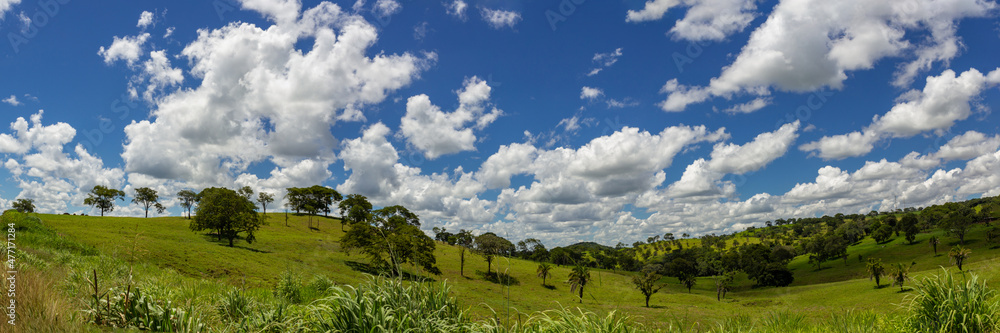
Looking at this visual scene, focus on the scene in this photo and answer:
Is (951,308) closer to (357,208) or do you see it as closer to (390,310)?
(390,310)

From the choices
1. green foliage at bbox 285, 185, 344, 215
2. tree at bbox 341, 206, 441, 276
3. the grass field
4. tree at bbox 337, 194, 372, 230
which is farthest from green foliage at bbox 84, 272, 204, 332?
green foliage at bbox 285, 185, 344, 215

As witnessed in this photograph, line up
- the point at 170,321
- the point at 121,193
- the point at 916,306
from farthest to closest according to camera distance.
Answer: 1. the point at 121,193
2. the point at 916,306
3. the point at 170,321

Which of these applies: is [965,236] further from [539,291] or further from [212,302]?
[212,302]

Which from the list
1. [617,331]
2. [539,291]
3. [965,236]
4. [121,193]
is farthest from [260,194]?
[965,236]

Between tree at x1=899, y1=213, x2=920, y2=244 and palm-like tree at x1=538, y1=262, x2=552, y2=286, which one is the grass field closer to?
palm-like tree at x1=538, y1=262, x2=552, y2=286

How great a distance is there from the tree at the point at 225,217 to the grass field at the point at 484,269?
7.12 feet

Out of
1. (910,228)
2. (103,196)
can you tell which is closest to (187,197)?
(103,196)

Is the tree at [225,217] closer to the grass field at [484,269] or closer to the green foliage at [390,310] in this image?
the grass field at [484,269]

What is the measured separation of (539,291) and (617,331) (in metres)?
84.8

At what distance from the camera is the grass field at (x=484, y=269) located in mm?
38062

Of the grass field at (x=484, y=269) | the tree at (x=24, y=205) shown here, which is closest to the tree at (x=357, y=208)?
the grass field at (x=484, y=269)

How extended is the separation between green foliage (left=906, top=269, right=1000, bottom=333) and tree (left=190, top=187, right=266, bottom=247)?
7395 centimetres

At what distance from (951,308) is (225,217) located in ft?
256

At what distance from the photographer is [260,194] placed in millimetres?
130750
